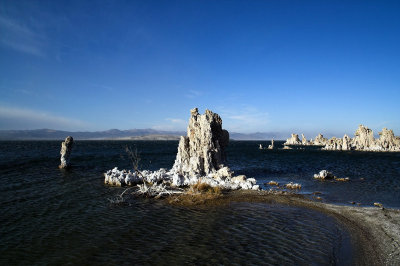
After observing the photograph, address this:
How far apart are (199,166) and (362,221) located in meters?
18.0

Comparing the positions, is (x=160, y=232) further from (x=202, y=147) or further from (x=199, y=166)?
(x=202, y=147)

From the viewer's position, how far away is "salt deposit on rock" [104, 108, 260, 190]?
27.1 meters

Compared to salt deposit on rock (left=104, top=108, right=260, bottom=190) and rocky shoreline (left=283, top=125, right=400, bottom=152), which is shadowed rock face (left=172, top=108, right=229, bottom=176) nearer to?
salt deposit on rock (left=104, top=108, right=260, bottom=190)

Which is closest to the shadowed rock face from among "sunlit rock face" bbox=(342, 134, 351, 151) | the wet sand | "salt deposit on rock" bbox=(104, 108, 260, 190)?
"salt deposit on rock" bbox=(104, 108, 260, 190)

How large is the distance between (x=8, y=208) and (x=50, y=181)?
11.7 metres

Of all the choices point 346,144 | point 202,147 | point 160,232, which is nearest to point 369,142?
point 346,144

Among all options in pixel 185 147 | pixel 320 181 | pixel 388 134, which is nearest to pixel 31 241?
pixel 185 147

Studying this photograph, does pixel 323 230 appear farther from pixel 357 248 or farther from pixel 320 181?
pixel 320 181

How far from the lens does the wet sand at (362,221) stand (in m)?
12.0

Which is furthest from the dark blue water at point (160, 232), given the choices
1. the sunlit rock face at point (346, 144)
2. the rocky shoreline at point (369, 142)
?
the rocky shoreline at point (369, 142)

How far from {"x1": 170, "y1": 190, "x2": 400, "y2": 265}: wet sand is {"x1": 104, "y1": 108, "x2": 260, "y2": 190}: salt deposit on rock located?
327cm

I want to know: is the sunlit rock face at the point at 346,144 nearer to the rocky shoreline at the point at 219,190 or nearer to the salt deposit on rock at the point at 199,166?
the rocky shoreline at the point at 219,190

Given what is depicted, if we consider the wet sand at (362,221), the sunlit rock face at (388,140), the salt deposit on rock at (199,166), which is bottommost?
the wet sand at (362,221)

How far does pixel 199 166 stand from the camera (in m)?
30.8
